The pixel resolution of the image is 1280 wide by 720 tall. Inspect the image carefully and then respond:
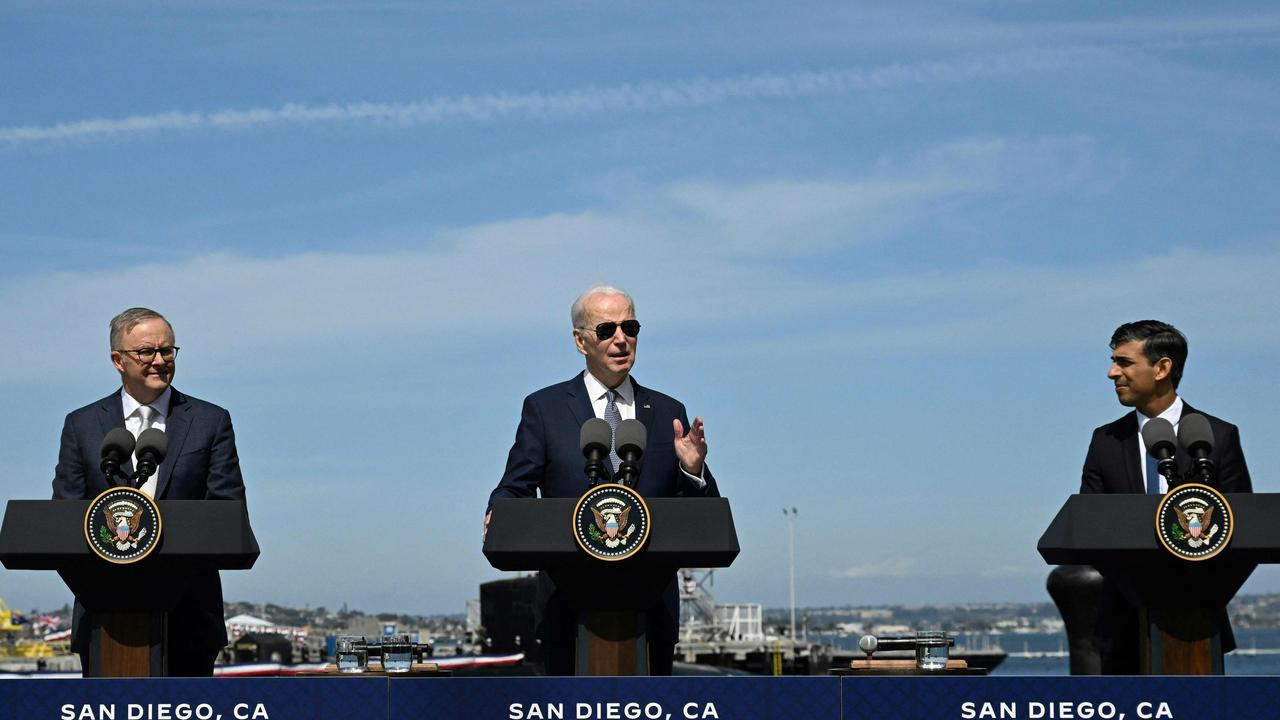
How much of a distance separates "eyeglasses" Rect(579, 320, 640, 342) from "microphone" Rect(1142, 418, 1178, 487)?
2.43m

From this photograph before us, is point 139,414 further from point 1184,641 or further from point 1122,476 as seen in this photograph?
point 1184,641

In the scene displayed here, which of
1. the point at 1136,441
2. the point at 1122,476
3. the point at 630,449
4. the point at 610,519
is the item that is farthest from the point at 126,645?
the point at 1136,441

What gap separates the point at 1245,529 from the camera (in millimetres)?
7094

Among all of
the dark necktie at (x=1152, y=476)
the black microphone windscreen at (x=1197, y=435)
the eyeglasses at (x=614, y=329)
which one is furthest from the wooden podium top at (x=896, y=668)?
the eyeglasses at (x=614, y=329)

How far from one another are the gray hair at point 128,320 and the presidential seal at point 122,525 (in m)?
1.13

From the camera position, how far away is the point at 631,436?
23.4 feet

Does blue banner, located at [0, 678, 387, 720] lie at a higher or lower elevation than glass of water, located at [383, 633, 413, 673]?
lower

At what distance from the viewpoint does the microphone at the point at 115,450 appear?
728cm

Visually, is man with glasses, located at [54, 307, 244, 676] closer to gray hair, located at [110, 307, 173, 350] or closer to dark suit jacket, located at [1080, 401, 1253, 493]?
gray hair, located at [110, 307, 173, 350]

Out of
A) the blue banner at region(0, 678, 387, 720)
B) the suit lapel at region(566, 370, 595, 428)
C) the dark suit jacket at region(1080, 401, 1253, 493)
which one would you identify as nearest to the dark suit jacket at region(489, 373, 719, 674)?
the suit lapel at region(566, 370, 595, 428)

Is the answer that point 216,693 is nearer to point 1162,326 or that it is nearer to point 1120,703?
point 1120,703

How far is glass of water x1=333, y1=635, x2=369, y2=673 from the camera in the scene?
7.85m

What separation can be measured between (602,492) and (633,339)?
114 centimetres

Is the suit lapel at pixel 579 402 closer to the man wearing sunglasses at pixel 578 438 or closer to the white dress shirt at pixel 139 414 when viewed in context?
the man wearing sunglasses at pixel 578 438
